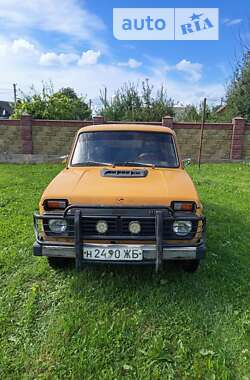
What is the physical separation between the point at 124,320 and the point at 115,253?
2.03 feet

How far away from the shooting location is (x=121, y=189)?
134 inches

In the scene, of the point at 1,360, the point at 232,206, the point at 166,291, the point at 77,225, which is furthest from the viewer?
the point at 232,206

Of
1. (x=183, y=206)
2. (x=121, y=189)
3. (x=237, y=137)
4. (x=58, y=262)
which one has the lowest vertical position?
(x=58, y=262)

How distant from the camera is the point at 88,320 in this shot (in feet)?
10.3

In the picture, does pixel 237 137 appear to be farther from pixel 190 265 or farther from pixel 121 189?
pixel 121 189

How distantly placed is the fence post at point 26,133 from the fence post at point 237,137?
29.0 feet

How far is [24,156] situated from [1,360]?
1295 centimetres

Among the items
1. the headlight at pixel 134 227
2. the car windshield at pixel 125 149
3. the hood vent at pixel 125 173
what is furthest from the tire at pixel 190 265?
the car windshield at pixel 125 149

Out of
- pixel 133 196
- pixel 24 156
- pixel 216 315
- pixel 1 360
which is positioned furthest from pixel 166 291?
pixel 24 156

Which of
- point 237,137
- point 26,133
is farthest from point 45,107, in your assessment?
point 237,137

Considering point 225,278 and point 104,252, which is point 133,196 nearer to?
point 104,252

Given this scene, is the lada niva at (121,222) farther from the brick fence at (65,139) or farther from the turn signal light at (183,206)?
the brick fence at (65,139)

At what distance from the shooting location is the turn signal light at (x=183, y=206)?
10.9 feet

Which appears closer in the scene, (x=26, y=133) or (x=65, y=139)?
(x=26, y=133)
